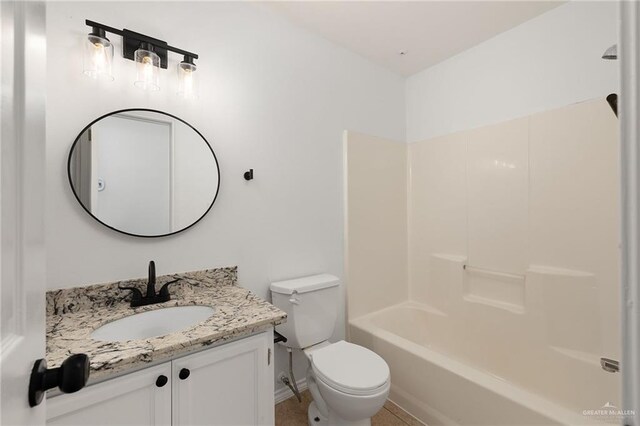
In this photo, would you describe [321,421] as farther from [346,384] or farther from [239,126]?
[239,126]

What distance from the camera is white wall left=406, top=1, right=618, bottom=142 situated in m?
1.63

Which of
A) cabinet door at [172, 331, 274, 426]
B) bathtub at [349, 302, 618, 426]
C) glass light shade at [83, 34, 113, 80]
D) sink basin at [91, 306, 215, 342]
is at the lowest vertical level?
bathtub at [349, 302, 618, 426]

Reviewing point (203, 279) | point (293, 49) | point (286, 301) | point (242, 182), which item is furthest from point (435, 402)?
point (293, 49)

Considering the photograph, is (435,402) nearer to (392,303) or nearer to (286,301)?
(392,303)

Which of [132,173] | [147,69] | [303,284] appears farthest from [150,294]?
[147,69]

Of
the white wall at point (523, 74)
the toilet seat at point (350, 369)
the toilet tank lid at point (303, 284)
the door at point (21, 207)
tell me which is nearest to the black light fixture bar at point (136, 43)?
the door at point (21, 207)

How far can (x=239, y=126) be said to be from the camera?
1688 mm

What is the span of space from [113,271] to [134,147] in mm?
613

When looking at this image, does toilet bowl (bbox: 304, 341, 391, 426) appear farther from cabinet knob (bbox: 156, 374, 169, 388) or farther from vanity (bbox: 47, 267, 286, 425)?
cabinet knob (bbox: 156, 374, 169, 388)

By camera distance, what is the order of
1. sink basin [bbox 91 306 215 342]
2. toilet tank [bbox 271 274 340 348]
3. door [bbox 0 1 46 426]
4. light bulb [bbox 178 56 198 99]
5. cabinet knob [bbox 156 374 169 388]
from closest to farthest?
door [bbox 0 1 46 426], cabinet knob [bbox 156 374 169 388], sink basin [bbox 91 306 215 342], light bulb [bbox 178 56 198 99], toilet tank [bbox 271 274 340 348]

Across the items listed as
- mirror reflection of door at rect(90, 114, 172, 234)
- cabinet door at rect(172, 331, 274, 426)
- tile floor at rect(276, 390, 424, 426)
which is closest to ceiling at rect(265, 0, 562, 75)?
mirror reflection of door at rect(90, 114, 172, 234)

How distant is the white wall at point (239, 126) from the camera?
1226 mm

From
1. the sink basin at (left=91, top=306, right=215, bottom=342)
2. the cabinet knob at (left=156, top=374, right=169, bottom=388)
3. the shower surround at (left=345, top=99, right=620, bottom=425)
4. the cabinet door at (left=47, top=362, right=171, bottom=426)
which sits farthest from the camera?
the shower surround at (left=345, top=99, right=620, bottom=425)

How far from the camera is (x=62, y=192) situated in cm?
122
